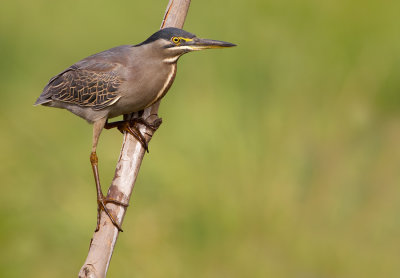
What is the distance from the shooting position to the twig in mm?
1650

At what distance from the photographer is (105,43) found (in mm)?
3164

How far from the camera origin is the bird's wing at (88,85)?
183 centimetres

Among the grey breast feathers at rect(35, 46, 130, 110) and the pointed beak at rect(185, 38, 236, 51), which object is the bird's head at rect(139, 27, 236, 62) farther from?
the grey breast feathers at rect(35, 46, 130, 110)

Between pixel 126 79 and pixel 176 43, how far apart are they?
0.17 m

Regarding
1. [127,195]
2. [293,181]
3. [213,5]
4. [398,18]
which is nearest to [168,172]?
[293,181]

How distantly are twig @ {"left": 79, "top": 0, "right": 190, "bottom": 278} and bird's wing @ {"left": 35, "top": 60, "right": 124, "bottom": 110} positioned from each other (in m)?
0.14

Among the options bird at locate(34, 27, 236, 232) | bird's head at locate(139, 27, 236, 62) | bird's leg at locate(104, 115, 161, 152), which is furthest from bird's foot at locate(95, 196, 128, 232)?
bird's head at locate(139, 27, 236, 62)

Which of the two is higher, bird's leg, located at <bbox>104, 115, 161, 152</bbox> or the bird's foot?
bird's leg, located at <bbox>104, 115, 161, 152</bbox>

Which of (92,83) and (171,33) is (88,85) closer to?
(92,83)

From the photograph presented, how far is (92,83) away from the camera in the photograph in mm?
1882

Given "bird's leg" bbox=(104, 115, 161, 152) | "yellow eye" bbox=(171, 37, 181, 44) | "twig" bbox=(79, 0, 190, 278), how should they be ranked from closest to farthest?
"twig" bbox=(79, 0, 190, 278), "yellow eye" bbox=(171, 37, 181, 44), "bird's leg" bbox=(104, 115, 161, 152)

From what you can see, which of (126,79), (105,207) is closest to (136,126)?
(126,79)

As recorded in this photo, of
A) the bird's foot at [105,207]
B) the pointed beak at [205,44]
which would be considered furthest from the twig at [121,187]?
the pointed beak at [205,44]

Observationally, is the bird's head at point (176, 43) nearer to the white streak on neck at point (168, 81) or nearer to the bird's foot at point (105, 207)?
the white streak on neck at point (168, 81)
